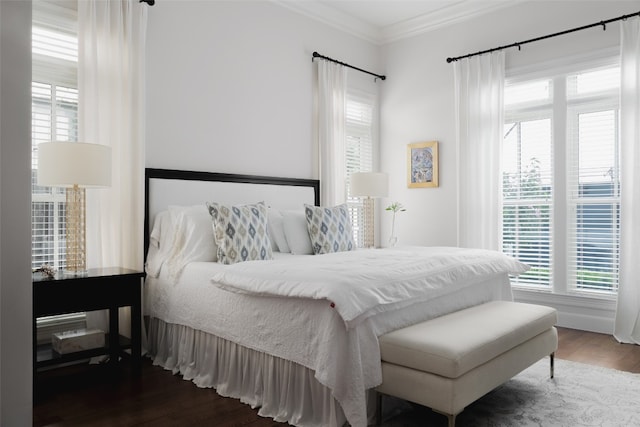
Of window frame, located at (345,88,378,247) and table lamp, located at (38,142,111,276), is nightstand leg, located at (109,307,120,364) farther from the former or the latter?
window frame, located at (345,88,378,247)

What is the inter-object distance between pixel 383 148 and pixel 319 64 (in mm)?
1366

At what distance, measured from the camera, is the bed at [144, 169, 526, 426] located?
2.11m

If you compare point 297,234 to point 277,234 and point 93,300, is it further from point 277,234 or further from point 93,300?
point 93,300

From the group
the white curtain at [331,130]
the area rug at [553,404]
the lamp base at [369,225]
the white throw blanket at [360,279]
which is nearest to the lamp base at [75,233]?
the white throw blanket at [360,279]

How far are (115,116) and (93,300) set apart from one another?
131 centimetres

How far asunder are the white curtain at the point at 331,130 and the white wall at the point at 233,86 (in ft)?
0.36

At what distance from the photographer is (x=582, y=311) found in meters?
4.23

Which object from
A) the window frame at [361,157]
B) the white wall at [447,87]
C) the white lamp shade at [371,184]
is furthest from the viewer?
the window frame at [361,157]

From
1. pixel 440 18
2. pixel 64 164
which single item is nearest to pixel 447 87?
pixel 440 18

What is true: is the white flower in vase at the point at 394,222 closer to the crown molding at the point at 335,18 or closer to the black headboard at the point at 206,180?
the black headboard at the point at 206,180

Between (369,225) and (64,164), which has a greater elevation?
(64,164)

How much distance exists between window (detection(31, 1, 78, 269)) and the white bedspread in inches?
31.5

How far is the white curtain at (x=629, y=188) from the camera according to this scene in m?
3.81

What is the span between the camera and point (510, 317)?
2621 mm
